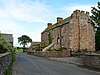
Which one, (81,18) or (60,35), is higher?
(81,18)

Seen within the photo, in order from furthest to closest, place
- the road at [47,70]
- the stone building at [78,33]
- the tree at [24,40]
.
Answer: the tree at [24,40] → the stone building at [78,33] → the road at [47,70]

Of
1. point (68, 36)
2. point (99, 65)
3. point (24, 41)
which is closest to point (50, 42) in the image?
point (68, 36)

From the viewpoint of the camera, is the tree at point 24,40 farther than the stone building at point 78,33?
Yes

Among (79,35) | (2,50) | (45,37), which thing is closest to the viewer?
(2,50)

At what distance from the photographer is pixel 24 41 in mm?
174750

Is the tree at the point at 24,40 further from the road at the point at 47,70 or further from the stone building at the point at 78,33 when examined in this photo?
the road at the point at 47,70

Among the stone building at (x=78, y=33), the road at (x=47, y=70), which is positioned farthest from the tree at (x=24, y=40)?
the road at (x=47, y=70)

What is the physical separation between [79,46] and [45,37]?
23998 mm

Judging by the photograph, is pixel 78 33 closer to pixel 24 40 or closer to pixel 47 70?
pixel 47 70

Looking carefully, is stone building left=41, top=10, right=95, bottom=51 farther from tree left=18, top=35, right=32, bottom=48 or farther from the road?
tree left=18, top=35, right=32, bottom=48

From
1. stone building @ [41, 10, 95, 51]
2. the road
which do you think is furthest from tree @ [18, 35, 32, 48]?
the road

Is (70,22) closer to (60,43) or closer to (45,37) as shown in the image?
(60,43)

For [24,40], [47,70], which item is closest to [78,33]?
[47,70]

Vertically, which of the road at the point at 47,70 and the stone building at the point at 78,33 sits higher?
the stone building at the point at 78,33
